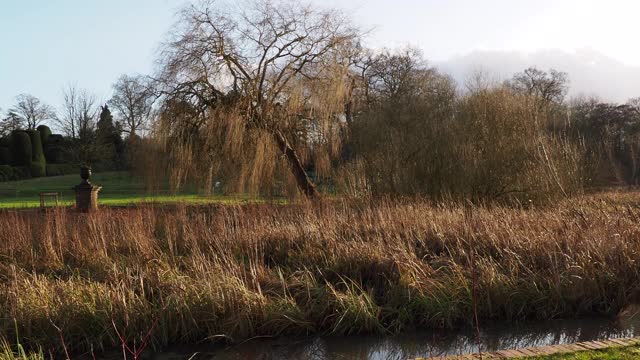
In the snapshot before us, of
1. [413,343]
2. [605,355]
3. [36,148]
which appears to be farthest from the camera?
[36,148]

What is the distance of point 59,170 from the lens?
43.8 m

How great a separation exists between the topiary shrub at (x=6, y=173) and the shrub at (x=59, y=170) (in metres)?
3.57

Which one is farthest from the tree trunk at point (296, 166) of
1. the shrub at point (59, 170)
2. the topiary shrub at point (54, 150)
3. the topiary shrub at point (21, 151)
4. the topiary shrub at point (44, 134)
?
the topiary shrub at point (44, 134)

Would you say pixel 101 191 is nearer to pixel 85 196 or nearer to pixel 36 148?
pixel 36 148

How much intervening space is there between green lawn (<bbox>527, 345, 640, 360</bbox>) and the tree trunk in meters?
11.9

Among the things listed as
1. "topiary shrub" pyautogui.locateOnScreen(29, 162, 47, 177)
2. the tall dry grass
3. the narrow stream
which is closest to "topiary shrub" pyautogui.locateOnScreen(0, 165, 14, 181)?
"topiary shrub" pyautogui.locateOnScreen(29, 162, 47, 177)

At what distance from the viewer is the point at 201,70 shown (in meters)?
15.8

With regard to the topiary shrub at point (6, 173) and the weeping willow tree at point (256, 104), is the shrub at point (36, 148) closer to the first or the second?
the topiary shrub at point (6, 173)

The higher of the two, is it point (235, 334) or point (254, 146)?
point (254, 146)

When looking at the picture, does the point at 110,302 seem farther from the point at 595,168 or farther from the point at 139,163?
the point at 595,168

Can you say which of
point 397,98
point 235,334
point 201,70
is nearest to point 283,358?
point 235,334

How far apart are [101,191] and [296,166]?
18715mm

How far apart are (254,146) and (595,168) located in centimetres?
909

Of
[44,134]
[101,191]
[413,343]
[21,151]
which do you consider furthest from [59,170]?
[413,343]
